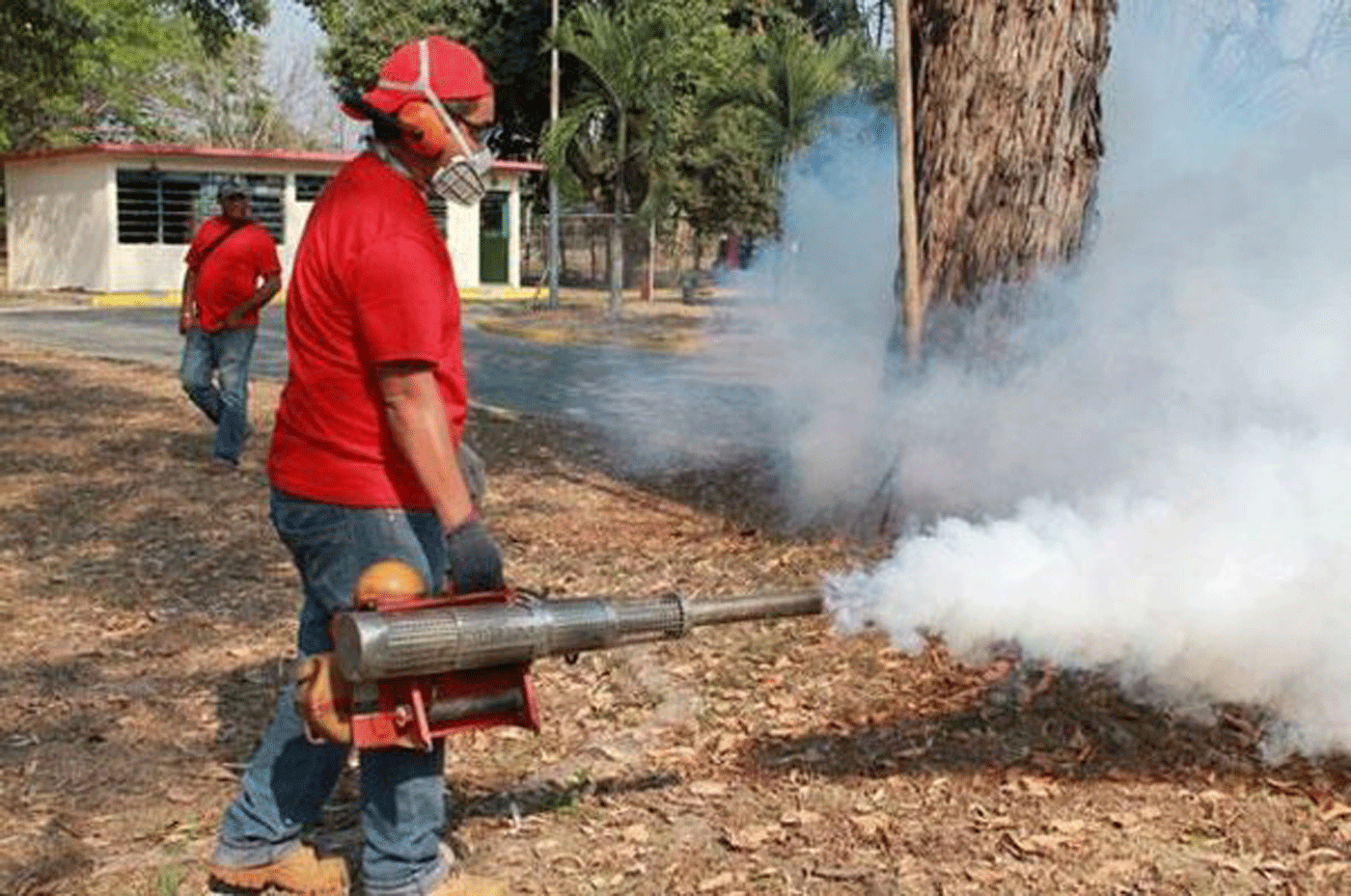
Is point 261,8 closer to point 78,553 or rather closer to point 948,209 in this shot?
Answer: point 78,553

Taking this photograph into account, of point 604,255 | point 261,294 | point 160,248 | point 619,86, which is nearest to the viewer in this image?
point 261,294

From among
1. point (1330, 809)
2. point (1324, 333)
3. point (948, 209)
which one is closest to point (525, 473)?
point (948, 209)

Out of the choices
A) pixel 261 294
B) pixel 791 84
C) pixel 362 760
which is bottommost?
pixel 362 760

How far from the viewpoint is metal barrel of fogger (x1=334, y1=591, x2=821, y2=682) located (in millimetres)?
2996

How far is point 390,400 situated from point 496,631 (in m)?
0.56

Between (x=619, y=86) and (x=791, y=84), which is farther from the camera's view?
(x=619, y=86)

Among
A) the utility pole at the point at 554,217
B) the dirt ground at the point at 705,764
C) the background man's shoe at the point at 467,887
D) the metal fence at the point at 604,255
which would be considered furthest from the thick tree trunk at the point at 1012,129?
the metal fence at the point at 604,255

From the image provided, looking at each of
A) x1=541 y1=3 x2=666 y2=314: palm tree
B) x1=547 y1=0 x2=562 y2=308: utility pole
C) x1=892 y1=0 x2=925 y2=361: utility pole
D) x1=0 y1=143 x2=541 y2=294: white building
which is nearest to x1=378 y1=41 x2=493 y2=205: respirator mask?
x1=892 y1=0 x2=925 y2=361: utility pole

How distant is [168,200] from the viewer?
3064 centimetres

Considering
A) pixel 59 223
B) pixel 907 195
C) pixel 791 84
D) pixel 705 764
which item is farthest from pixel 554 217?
pixel 705 764

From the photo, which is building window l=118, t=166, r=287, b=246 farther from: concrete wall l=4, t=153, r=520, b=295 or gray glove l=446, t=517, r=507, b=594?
gray glove l=446, t=517, r=507, b=594

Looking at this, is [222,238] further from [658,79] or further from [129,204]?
[129,204]

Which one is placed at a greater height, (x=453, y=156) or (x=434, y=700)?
(x=453, y=156)

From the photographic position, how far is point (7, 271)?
111 ft
